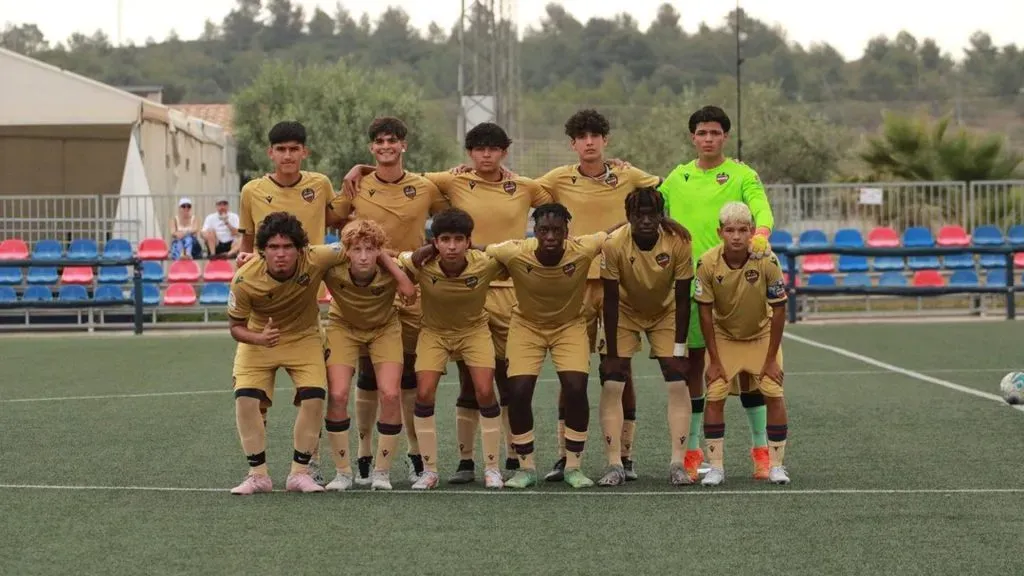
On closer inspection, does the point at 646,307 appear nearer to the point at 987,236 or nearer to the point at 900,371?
the point at 900,371

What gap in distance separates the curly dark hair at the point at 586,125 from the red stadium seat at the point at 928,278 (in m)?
16.1

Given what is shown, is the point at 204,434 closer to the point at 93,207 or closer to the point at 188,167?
the point at 93,207

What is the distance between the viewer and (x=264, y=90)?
67.5 metres

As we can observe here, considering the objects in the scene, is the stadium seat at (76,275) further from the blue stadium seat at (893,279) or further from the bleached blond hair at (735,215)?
the bleached blond hair at (735,215)

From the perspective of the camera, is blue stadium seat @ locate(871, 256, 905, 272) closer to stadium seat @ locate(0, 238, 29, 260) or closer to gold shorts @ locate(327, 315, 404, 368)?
stadium seat @ locate(0, 238, 29, 260)

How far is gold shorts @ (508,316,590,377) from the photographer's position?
29.5 feet

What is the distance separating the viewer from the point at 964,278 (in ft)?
81.7

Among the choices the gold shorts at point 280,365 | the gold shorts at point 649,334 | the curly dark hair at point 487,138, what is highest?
the curly dark hair at point 487,138

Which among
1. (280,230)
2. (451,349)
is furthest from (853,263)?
(280,230)

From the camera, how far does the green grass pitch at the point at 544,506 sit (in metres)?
6.77

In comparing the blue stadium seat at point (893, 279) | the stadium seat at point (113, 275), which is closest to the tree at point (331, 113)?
the stadium seat at point (113, 275)

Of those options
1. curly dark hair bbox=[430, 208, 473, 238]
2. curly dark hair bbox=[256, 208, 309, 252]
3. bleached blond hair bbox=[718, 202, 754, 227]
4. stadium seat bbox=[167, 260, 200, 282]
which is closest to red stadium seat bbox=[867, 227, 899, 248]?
stadium seat bbox=[167, 260, 200, 282]

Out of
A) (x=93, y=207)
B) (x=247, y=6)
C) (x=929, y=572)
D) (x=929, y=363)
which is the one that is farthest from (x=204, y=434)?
(x=247, y=6)

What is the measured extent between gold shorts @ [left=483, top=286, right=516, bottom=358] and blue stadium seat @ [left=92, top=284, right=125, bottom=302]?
16.1 m
